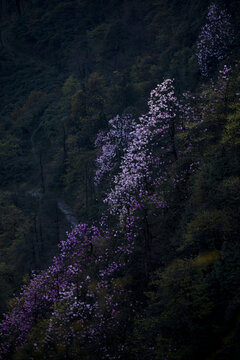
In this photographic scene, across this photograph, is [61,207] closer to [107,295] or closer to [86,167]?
[86,167]

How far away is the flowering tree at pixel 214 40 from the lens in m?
28.1

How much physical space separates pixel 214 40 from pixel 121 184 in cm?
2083

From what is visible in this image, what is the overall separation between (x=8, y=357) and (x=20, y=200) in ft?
85.2

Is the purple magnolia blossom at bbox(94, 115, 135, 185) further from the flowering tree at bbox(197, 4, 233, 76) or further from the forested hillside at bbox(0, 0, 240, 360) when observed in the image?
the flowering tree at bbox(197, 4, 233, 76)

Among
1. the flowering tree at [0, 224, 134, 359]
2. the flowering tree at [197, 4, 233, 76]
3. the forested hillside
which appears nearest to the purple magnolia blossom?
the forested hillside

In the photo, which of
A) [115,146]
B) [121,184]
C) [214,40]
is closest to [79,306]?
[121,184]

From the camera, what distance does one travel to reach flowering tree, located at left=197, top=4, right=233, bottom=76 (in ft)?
92.3

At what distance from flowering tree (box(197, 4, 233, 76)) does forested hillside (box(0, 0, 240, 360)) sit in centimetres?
14

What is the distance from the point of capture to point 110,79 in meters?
48.0

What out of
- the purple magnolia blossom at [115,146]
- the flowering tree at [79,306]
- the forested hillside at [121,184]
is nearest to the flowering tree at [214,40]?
the forested hillside at [121,184]

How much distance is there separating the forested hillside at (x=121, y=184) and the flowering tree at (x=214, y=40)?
0.14 meters

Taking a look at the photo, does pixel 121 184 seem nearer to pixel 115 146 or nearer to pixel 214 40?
pixel 115 146

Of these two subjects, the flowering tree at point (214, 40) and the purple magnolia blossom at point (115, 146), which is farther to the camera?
the purple magnolia blossom at point (115, 146)

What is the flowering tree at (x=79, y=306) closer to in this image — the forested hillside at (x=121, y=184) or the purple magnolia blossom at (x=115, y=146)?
the forested hillside at (x=121, y=184)
